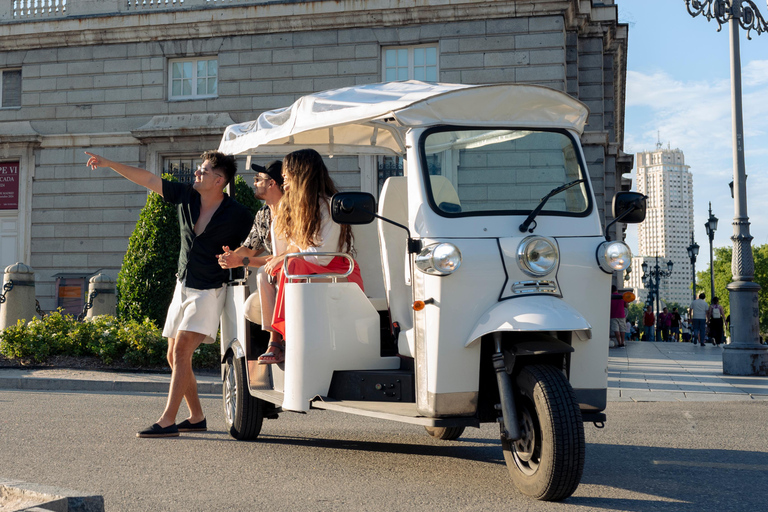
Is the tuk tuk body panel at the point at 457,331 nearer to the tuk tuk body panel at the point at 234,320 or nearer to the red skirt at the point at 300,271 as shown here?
the red skirt at the point at 300,271

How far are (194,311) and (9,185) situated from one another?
69.7 feet

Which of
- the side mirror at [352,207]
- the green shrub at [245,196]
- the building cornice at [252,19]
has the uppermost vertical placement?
the building cornice at [252,19]

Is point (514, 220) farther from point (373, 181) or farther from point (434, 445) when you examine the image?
point (373, 181)

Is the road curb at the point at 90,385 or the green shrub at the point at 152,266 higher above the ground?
the green shrub at the point at 152,266

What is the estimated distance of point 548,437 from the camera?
4297 millimetres

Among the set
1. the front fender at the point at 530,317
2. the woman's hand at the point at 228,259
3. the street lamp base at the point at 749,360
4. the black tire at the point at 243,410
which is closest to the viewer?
the front fender at the point at 530,317

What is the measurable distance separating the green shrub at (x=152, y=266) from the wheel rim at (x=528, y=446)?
11412 millimetres

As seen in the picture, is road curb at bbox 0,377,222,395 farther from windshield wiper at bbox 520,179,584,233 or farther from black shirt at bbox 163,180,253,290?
windshield wiper at bbox 520,179,584,233

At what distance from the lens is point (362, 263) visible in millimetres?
6836

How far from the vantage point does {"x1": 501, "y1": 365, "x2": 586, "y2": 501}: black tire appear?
427cm

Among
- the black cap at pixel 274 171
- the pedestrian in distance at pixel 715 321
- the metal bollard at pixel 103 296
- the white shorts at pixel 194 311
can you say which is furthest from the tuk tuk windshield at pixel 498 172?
the pedestrian in distance at pixel 715 321

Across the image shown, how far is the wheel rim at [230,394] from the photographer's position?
22.5 feet

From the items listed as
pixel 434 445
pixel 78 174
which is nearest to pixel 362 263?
pixel 434 445

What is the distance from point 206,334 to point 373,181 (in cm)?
1630
